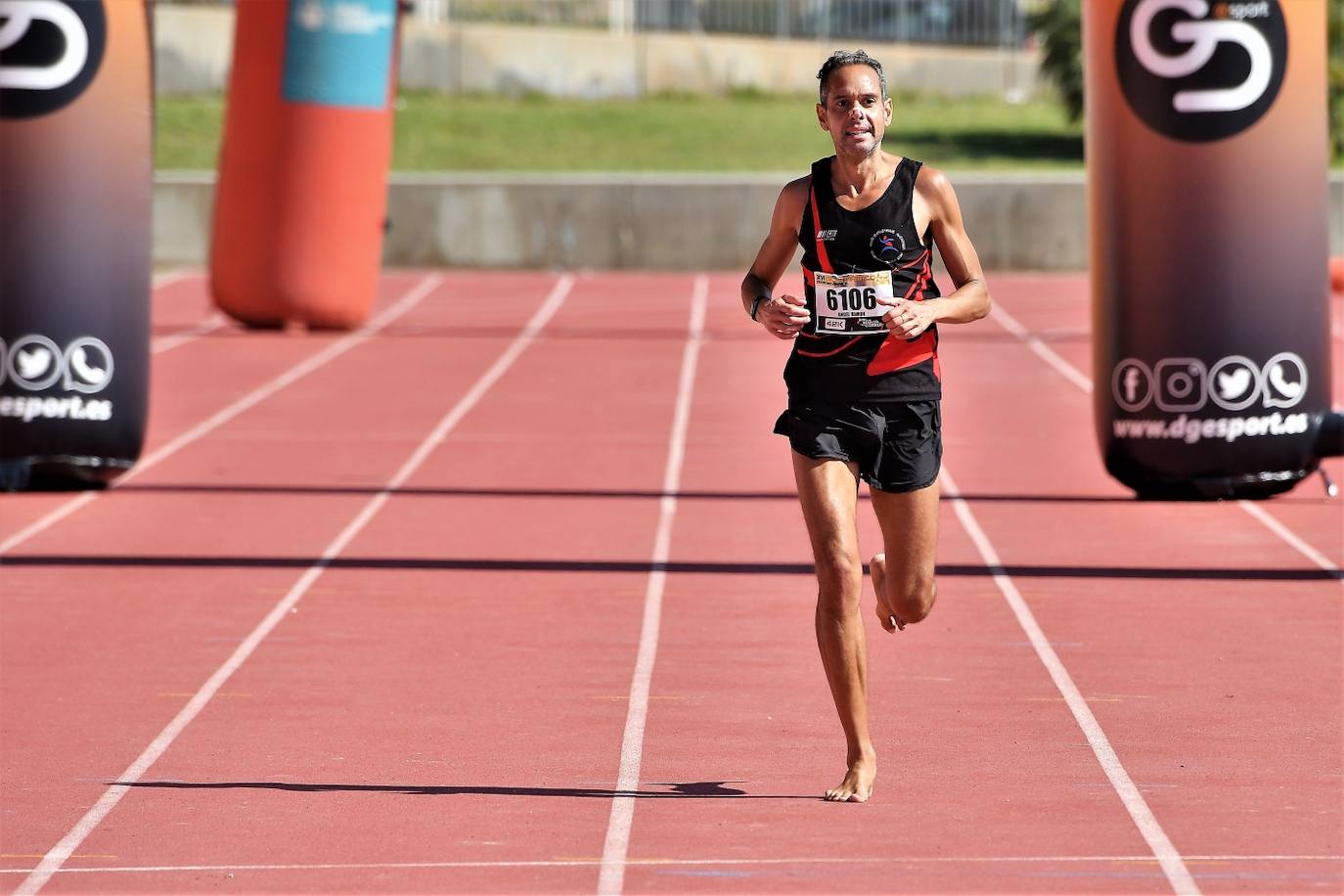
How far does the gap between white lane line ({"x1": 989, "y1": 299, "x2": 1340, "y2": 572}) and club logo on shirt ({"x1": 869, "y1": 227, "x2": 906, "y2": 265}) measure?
163 inches

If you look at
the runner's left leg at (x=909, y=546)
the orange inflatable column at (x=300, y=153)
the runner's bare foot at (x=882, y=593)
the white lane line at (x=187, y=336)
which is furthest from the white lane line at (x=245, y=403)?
the runner's left leg at (x=909, y=546)

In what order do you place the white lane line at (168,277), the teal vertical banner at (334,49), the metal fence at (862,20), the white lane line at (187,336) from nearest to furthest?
the teal vertical banner at (334,49)
the white lane line at (187,336)
the white lane line at (168,277)
the metal fence at (862,20)

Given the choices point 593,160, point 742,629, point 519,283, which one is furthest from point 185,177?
point 742,629

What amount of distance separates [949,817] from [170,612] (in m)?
3.80

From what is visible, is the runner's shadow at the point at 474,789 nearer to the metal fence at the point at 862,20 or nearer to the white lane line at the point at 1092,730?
the white lane line at the point at 1092,730

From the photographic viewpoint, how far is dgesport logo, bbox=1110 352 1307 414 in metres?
10.3

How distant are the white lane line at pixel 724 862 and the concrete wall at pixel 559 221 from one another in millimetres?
20446

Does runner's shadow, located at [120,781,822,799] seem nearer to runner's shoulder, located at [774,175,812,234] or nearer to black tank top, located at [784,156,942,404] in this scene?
black tank top, located at [784,156,942,404]

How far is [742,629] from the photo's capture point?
7.97 m

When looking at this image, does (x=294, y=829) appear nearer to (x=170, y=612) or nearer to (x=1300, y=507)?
(x=170, y=612)

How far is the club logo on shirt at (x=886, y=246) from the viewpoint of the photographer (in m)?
5.46

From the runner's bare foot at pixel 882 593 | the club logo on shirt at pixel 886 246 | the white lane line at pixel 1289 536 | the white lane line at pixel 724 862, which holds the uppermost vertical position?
the club logo on shirt at pixel 886 246

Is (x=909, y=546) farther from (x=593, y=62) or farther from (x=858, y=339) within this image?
(x=593, y=62)

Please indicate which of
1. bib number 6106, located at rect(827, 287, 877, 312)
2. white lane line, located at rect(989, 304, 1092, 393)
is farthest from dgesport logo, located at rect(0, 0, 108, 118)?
bib number 6106, located at rect(827, 287, 877, 312)
